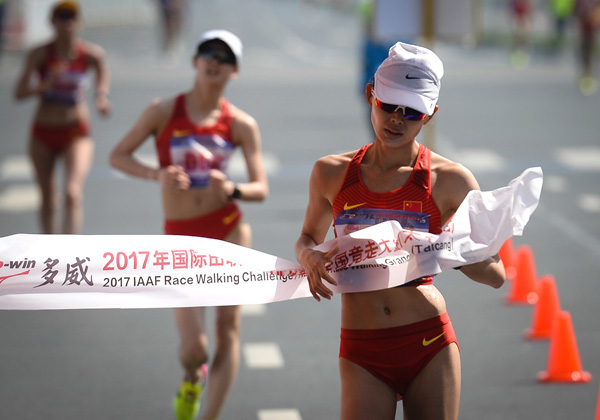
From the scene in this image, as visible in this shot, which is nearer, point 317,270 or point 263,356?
point 317,270

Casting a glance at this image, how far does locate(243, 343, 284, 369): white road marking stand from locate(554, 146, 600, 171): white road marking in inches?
358

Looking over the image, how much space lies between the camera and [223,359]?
255 inches

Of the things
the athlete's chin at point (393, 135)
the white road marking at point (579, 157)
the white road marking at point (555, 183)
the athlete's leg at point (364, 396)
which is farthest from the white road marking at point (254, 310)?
the white road marking at point (579, 157)

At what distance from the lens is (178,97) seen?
260 inches

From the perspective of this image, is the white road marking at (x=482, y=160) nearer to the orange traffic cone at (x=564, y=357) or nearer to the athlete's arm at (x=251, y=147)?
the orange traffic cone at (x=564, y=357)

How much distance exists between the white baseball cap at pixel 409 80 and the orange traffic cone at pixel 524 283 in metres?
5.76

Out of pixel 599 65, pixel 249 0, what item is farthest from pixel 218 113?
pixel 249 0

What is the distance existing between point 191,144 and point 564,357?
303 cm

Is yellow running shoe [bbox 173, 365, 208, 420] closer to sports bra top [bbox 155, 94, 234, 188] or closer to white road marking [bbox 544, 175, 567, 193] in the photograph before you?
sports bra top [bbox 155, 94, 234, 188]

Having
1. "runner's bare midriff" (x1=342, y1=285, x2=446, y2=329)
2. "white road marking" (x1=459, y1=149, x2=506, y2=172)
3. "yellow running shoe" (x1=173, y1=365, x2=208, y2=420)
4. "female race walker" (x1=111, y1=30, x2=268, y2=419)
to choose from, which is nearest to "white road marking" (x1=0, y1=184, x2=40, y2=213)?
"white road marking" (x1=459, y1=149, x2=506, y2=172)

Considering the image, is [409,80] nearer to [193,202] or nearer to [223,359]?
[193,202]

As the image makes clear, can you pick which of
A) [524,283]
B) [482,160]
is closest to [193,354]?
[524,283]

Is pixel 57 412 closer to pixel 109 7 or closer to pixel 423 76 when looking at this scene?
pixel 423 76

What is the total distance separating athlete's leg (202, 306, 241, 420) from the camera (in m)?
6.41
